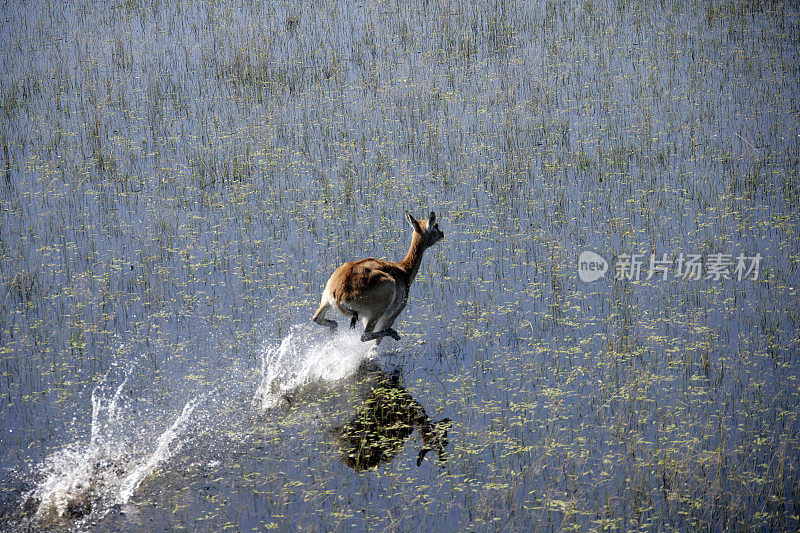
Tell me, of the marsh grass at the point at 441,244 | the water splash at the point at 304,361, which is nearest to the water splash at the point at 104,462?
the marsh grass at the point at 441,244

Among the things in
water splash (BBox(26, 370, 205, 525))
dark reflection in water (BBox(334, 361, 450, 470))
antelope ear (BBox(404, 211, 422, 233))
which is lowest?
water splash (BBox(26, 370, 205, 525))

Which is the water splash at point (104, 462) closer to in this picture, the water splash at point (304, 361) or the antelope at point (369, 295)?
the water splash at point (304, 361)

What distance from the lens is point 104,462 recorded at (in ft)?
19.6

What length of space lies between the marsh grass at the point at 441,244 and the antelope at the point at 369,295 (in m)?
0.35

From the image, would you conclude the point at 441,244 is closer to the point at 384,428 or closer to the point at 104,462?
the point at 384,428

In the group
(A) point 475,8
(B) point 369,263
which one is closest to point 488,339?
(B) point 369,263

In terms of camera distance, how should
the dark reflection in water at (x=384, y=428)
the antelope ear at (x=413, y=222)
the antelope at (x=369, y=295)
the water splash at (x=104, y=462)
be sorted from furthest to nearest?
the antelope ear at (x=413, y=222) → the antelope at (x=369, y=295) → the dark reflection in water at (x=384, y=428) → the water splash at (x=104, y=462)

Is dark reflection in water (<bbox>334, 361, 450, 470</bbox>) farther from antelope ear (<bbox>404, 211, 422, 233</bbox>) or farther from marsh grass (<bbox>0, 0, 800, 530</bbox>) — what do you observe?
antelope ear (<bbox>404, 211, 422, 233</bbox>)

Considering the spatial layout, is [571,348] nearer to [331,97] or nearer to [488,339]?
[488,339]

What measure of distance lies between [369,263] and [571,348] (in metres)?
1.77

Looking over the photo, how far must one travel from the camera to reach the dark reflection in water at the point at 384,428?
6109 mm

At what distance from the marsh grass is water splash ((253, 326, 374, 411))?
0.15 metres

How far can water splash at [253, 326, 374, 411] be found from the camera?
7.02 m

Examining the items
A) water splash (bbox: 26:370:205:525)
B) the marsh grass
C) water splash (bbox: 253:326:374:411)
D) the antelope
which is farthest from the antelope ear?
water splash (bbox: 26:370:205:525)
